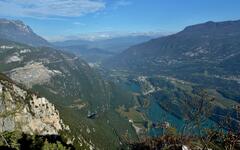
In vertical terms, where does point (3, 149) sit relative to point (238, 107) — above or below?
below

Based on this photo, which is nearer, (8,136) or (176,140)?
(176,140)

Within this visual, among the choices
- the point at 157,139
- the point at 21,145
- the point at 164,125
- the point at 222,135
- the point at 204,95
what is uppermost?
the point at 204,95

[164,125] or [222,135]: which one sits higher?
[222,135]

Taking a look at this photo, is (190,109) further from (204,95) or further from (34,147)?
(34,147)

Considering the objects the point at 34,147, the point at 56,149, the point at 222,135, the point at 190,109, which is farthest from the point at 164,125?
the point at 34,147

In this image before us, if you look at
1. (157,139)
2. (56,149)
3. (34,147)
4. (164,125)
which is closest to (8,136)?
(34,147)

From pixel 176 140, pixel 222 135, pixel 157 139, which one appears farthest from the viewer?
pixel 157 139

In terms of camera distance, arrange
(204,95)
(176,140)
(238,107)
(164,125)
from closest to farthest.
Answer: (238,107) < (204,95) < (164,125) < (176,140)

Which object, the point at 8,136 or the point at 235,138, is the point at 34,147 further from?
the point at 235,138

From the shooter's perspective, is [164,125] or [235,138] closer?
[235,138]
